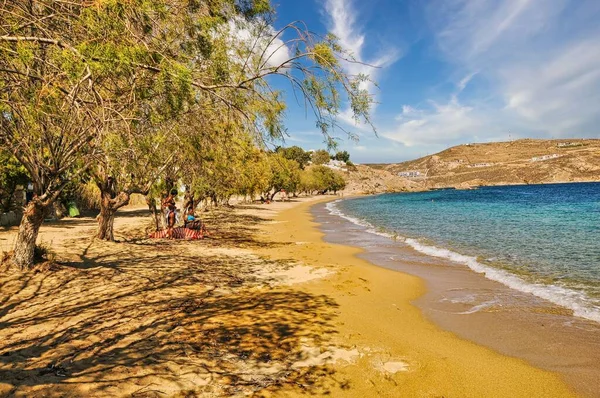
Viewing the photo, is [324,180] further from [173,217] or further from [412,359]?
[412,359]

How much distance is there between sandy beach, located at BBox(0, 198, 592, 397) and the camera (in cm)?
456

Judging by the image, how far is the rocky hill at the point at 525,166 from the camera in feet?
461

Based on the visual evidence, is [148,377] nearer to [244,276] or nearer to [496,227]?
[244,276]

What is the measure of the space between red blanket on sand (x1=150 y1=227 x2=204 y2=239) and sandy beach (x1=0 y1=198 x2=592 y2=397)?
20.0 feet

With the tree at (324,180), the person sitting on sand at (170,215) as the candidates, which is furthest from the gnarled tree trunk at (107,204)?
the tree at (324,180)

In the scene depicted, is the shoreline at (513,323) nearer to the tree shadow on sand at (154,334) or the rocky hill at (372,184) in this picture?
the tree shadow on sand at (154,334)

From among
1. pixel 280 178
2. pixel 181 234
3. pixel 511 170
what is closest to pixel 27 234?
pixel 181 234

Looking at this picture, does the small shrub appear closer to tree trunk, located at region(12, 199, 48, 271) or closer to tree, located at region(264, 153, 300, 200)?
tree trunk, located at region(12, 199, 48, 271)

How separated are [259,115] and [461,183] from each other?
578 feet

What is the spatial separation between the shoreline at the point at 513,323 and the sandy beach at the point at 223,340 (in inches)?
14.8

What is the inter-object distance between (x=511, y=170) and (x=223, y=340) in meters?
180

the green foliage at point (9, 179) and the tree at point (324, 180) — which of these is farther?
the tree at point (324, 180)

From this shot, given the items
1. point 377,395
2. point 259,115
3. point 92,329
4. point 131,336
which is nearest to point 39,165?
point 92,329

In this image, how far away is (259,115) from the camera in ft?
21.2
